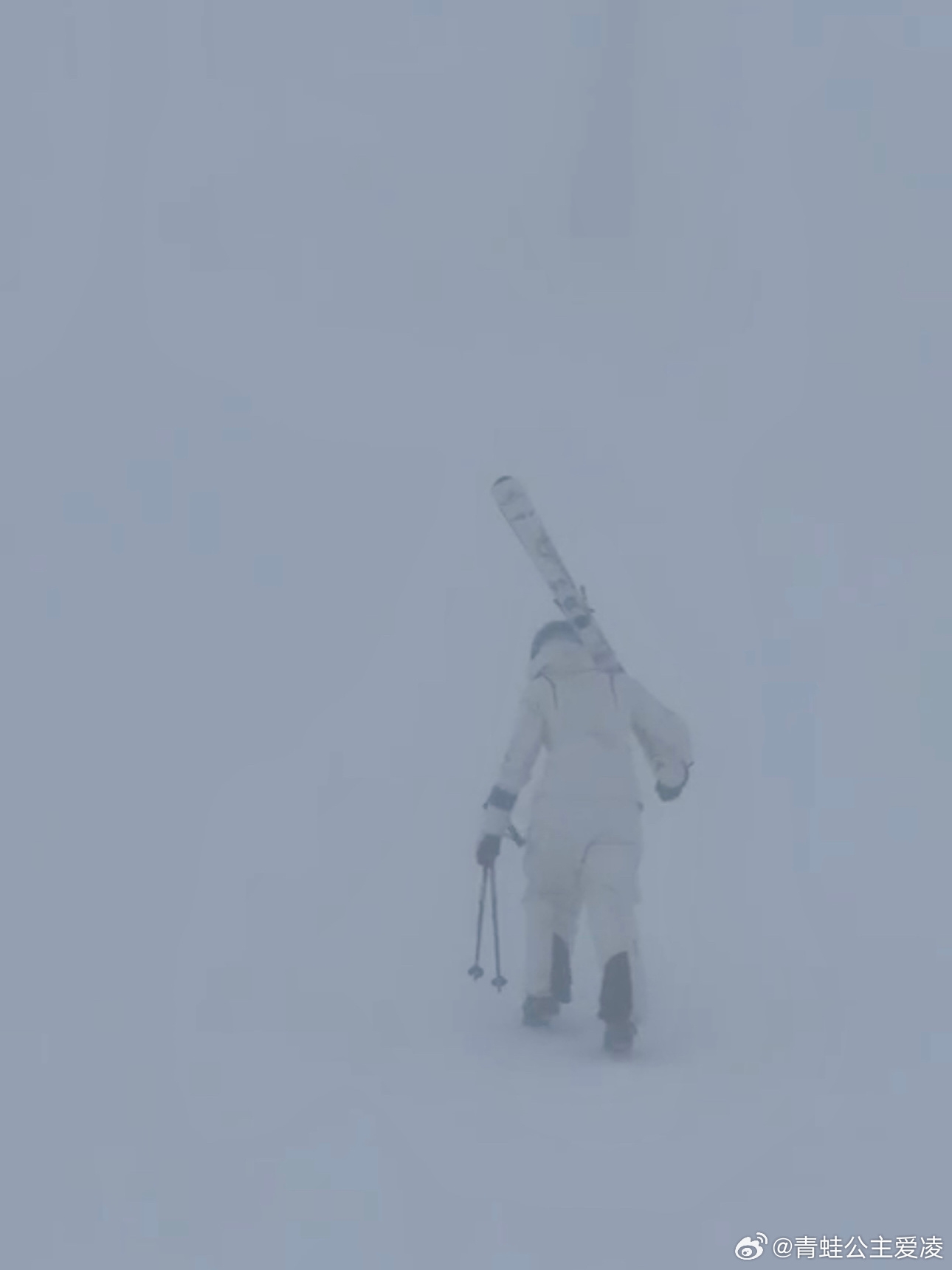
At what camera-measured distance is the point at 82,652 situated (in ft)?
52.9

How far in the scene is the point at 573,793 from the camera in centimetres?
737

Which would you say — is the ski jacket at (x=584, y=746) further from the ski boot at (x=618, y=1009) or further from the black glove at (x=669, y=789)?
the ski boot at (x=618, y=1009)

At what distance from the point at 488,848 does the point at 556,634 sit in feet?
2.61

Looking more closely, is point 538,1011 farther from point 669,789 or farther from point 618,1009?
point 669,789

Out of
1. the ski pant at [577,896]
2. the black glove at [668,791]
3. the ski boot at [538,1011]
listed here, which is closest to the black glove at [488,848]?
the ski pant at [577,896]

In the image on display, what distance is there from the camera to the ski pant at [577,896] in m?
7.11

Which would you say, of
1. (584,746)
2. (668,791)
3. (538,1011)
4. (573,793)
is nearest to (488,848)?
(573,793)

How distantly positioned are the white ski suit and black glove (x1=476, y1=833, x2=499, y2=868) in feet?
0.08

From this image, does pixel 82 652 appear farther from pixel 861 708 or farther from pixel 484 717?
pixel 861 708

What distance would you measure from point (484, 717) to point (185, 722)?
1.99 m

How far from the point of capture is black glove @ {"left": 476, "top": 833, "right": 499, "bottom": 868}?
738 cm

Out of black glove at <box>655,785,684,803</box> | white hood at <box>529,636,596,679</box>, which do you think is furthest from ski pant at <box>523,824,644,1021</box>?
white hood at <box>529,636,596,679</box>

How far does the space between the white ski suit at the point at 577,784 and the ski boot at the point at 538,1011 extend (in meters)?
0.03

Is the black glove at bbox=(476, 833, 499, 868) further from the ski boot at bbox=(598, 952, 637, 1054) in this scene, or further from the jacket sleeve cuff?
the ski boot at bbox=(598, 952, 637, 1054)
